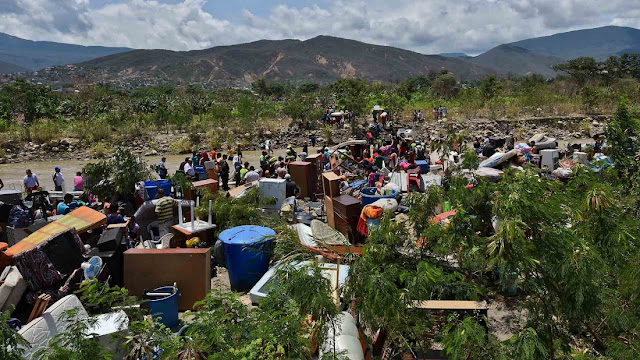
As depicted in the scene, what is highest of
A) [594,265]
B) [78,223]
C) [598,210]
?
[598,210]

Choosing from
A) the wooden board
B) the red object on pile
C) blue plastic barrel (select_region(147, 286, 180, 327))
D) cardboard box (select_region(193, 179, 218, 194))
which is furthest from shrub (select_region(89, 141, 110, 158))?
blue plastic barrel (select_region(147, 286, 180, 327))

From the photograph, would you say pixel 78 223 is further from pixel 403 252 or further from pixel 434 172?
pixel 434 172

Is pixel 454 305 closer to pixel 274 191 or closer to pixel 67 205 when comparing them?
pixel 274 191

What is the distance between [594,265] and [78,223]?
23.4 ft

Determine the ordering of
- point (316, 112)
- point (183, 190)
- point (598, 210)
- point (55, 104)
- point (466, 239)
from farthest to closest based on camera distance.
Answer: point (55, 104) → point (316, 112) → point (183, 190) → point (466, 239) → point (598, 210)

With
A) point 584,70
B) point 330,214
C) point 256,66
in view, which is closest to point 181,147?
point 330,214

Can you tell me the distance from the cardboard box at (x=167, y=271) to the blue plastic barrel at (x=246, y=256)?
1.87 ft

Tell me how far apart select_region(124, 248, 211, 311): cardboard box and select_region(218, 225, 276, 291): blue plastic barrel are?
0.57m

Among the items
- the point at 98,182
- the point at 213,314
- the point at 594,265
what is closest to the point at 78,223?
the point at 98,182

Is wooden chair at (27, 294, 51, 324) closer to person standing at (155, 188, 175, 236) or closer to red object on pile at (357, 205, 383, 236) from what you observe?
person standing at (155, 188, 175, 236)

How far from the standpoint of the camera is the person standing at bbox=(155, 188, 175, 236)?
8133mm

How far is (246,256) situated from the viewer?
661cm

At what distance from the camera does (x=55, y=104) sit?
34188 millimetres

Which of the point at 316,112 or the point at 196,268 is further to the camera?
the point at 316,112
